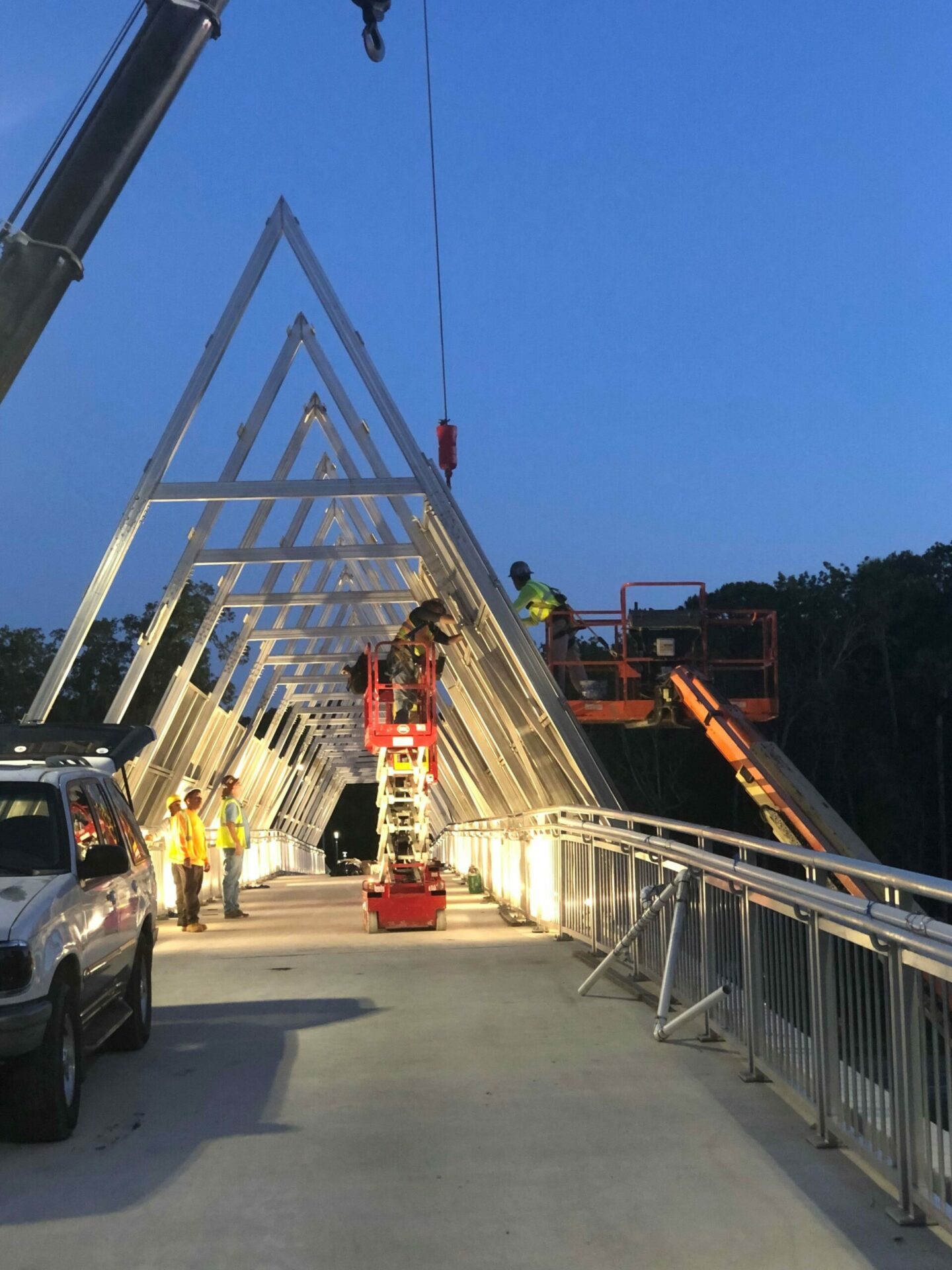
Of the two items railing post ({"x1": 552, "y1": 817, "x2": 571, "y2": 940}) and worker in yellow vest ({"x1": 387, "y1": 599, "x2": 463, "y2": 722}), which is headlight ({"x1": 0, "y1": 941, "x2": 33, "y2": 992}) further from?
worker in yellow vest ({"x1": 387, "y1": 599, "x2": 463, "y2": 722})

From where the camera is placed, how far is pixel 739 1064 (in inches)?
296

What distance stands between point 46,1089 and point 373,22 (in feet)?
36.5

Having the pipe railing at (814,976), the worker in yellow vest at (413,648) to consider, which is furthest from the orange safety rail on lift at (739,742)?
the pipe railing at (814,976)

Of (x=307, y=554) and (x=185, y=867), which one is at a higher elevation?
(x=307, y=554)

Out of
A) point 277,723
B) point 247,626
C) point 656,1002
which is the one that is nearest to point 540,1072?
point 656,1002

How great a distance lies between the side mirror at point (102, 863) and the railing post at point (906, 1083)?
3847mm

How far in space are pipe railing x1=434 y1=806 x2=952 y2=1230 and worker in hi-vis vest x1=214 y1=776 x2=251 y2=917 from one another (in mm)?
8742

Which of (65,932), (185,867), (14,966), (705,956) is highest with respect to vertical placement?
(185,867)

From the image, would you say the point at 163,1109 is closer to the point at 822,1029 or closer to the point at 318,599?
the point at 822,1029

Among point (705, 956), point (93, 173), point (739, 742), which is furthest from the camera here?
point (739, 742)

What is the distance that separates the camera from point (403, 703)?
18500 mm

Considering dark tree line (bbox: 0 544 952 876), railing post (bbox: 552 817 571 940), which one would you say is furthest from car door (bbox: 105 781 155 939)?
dark tree line (bbox: 0 544 952 876)

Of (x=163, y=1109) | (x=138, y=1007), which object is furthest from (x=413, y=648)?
(x=163, y=1109)

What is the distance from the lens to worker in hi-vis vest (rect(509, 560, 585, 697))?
20.1m
